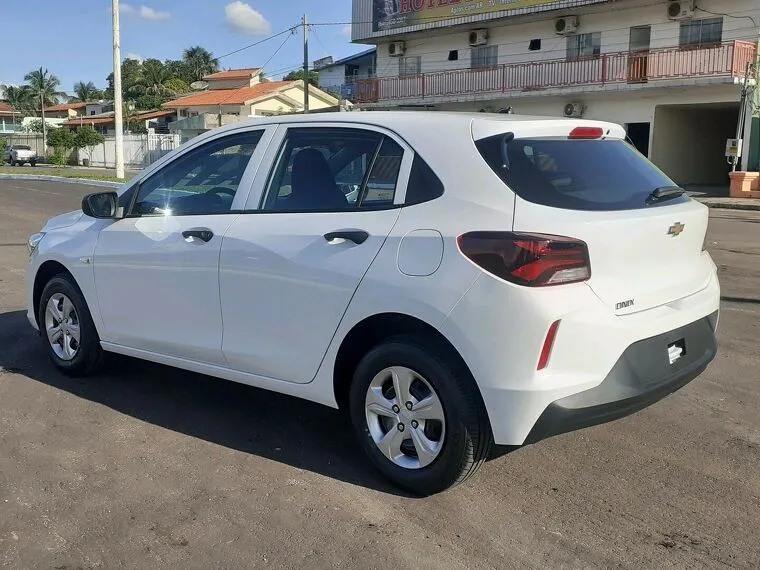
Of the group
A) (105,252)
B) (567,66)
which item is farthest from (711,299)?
(567,66)

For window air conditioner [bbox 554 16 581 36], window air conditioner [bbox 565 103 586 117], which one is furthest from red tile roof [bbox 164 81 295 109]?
window air conditioner [bbox 565 103 586 117]

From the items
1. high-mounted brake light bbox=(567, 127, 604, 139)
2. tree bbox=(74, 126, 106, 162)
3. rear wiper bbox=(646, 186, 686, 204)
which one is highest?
tree bbox=(74, 126, 106, 162)

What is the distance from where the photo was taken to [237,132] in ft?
14.5

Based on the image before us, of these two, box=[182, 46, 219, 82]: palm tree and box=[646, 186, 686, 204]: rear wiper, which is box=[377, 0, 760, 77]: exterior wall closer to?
box=[646, 186, 686, 204]: rear wiper

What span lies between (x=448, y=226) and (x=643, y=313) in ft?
3.10

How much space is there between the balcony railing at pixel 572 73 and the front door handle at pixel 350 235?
23568 mm

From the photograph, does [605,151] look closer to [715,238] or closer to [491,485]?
[491,485]

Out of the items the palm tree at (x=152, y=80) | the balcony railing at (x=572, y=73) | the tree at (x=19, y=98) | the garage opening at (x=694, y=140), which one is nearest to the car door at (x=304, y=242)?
the balcony railing at (x=572, y=73)

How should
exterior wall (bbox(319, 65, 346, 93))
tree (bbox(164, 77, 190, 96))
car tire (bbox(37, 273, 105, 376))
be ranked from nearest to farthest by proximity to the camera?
car tire (bbox(37, 273, 105, 376)) < exterior wall (bbox(319, 65, 346, 93)) < tree (bbox(164, 77, 190, 96))

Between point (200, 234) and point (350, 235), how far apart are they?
106 centimetres

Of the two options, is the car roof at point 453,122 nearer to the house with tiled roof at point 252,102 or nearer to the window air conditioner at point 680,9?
the window air conditioner at point 680,9

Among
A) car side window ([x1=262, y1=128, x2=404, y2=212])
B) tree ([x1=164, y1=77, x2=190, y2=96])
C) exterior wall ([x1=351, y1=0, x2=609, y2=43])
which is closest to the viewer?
car side window ([x1=262, y1=128, x2=404, y2=212])

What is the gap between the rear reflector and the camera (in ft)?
10.2

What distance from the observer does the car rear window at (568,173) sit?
3340 millimetres
